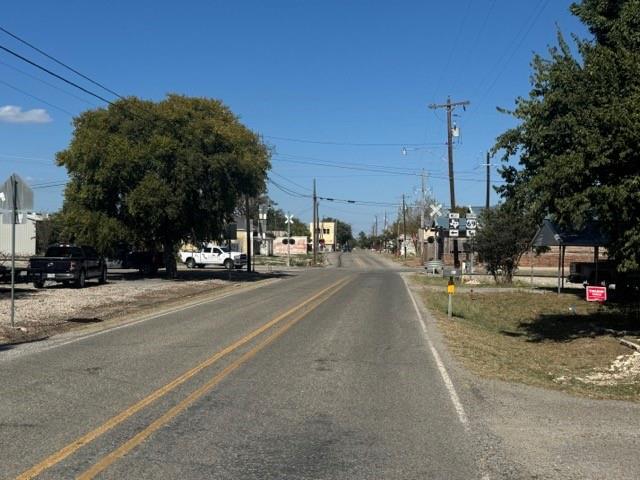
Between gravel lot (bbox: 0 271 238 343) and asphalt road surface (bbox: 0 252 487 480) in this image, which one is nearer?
asphalt road surface (bbox: 0 252 487 480)

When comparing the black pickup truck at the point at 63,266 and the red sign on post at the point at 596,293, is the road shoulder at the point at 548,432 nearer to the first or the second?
the red sign on post at the point at 596,293

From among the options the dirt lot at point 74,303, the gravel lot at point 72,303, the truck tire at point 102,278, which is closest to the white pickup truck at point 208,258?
the dirt lot at point 74,303

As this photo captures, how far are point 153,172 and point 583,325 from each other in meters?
22.0

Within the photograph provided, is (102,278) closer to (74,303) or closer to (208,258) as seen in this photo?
(74,303)

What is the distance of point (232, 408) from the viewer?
7.90 meters

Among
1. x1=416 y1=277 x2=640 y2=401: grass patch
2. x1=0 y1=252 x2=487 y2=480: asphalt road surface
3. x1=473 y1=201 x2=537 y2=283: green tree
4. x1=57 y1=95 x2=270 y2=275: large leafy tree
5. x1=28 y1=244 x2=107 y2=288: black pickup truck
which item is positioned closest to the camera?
x1=0 y1=252 x2=487 y2=480: asphalt road surface

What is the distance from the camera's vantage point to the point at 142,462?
5875 mm

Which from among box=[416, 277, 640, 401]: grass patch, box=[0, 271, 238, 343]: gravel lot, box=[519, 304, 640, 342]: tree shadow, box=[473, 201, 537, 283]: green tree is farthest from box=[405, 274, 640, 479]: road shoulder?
box=[473, 201, 537, 283]: green tree

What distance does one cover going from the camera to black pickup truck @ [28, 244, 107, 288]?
28812mm

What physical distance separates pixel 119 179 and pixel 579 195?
25.0 metres

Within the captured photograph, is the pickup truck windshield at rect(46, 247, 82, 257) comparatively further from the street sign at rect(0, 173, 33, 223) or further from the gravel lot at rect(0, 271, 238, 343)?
the street sign at rect(0, 173, 33, 223)

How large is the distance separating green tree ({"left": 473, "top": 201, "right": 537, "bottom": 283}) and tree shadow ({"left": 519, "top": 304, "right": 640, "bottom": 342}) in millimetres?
11791

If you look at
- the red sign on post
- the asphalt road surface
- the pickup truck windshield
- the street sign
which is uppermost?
the street sign

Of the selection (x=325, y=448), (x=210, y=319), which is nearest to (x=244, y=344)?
(x=210, y=319)
